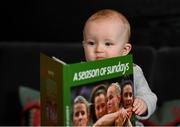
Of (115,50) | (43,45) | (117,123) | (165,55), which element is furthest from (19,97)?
(117,123)

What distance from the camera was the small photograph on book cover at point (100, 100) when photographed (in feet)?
2.74

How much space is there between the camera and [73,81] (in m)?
0.82

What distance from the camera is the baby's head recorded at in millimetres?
1003

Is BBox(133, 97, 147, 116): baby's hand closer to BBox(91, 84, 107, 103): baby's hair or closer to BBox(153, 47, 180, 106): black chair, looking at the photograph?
BBox(91, 84, 107, 103): baby's hair

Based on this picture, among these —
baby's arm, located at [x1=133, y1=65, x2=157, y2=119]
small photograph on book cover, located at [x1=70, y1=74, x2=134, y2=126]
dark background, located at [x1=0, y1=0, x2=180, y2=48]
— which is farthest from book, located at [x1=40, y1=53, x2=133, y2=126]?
dark background, located at [x1=0, y1=0, x2=180, y2=48]

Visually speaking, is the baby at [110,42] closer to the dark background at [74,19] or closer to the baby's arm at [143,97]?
the baby's arm at [143,97]

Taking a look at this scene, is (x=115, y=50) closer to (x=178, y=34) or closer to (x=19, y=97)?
(x=19, y=97)

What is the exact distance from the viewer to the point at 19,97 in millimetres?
1863

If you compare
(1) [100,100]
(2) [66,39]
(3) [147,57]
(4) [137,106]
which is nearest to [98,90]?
(1) [100,100]

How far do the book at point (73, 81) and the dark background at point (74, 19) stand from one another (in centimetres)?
115

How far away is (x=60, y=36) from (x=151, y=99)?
1.10 meters

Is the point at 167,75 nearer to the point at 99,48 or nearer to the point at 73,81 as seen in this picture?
the point at 99,48

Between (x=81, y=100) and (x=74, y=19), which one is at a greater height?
(x=74, y=19)

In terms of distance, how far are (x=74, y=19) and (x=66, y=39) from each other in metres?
0.10
